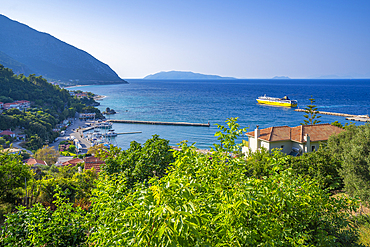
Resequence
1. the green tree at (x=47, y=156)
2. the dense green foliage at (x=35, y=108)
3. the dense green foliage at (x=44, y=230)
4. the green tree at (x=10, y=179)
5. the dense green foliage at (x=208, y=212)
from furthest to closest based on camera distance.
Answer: the dense green foliage at (x=35, y=108) < the green tree at (x=47, y=156) < the green tree at (x=10, y=179) < the dense green foliage at (x=44, y=230) < the dense green foliage at (x=208, y=212)

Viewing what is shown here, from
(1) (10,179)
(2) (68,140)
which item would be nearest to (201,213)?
(1) (10,179)

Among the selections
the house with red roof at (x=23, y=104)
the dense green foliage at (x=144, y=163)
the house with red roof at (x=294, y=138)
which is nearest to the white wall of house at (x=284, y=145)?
the house with red roof at (x=294, y=138)

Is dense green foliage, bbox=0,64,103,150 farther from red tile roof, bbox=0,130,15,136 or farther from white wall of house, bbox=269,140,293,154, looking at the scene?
white wall of house, bbox=269,140,293,154

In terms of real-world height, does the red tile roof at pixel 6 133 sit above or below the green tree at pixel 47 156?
above

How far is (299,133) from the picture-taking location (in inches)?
783

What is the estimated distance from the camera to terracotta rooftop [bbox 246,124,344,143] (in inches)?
769

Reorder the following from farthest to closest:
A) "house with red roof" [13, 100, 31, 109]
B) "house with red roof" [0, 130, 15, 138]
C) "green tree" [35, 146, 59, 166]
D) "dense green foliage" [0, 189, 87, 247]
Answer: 1. "house with red roof" [13, 100, 31, 109]
2. "house with red roof" [0, 130, 15, 138]
3. "green tree" [35, 146, 59, 166]
4. "dense green foliage" [0, 189, 87, 247]

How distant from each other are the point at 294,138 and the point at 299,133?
0.71 metres

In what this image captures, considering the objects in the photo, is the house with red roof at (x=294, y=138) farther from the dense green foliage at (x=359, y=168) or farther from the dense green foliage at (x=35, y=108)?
the dense green foliage at (x=35, y=108)

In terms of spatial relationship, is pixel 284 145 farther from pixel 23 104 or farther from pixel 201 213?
pixel 23 104

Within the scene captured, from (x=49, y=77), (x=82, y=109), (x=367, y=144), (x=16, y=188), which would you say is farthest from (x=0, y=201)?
(x=49, y=77)

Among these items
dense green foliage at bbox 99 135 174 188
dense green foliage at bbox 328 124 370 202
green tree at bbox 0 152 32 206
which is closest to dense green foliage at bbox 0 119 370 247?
dense green foliage at bbox 99 135 174 188

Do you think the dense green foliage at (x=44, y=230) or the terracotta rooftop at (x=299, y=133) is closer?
the dense green foliage at (x=44, y=230)

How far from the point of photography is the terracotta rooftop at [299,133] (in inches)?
769
